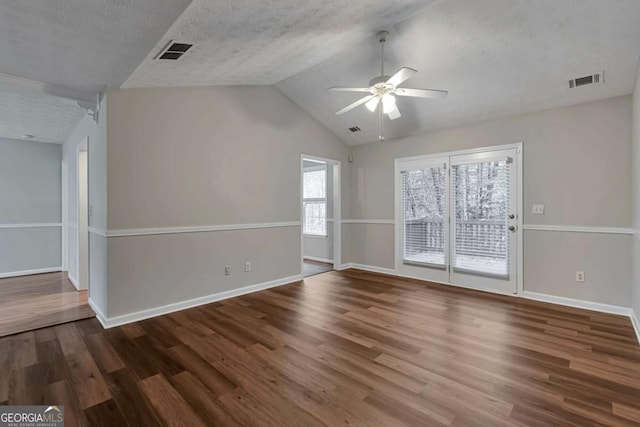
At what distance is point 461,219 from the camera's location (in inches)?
179

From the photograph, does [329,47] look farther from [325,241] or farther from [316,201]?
[325,241]

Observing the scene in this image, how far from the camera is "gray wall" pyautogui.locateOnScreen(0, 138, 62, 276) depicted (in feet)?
17.5

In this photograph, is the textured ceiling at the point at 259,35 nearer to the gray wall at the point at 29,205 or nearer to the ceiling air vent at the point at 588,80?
the ceiling air vent at the point at 588,80

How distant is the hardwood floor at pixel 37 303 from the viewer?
3.23 m

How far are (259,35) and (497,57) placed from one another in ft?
8.23

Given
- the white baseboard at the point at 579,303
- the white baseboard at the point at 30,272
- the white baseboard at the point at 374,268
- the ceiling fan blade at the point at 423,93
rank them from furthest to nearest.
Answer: the white baseboard at the point at 374,268 → the white baseboard at the point at 30,272 → the white baseboard at the point at 579,303 → the ceiling fan blade at the point at 423,93

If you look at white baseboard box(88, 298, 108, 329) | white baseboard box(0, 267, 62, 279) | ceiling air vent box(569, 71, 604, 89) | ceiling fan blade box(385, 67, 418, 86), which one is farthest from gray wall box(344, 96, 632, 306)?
white baseboard box(0, 267, 62, 279)

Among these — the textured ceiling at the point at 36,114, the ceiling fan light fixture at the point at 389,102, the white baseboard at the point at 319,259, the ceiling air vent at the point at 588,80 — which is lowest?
the white baseboard at the point at 319,259

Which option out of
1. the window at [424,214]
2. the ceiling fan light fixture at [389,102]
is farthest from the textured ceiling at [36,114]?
the window at [424,214]

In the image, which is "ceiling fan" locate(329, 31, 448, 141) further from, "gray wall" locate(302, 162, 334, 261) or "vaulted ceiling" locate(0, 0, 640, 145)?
"gray wall" locate(302, 162, 334, 261)

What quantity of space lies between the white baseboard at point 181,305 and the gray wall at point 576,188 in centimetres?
363

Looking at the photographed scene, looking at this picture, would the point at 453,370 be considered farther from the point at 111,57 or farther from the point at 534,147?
the point at 111,57

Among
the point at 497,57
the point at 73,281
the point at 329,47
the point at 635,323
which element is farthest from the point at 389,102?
the point at 73,281

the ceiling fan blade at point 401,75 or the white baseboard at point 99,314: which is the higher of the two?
the ceiling fan blade at point 401,75
